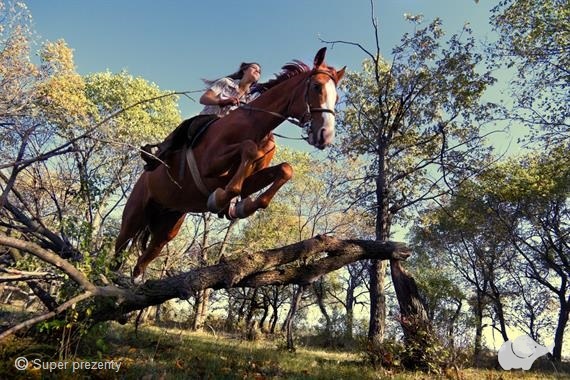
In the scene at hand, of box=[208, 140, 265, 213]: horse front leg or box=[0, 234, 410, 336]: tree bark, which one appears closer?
box=[208, 140, 265, 213]: horse front leg

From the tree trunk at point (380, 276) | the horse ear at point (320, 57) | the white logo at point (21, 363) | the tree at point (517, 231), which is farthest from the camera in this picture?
the tree at point (517, 231)

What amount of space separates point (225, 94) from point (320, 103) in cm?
176

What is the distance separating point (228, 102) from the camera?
5.41 metres

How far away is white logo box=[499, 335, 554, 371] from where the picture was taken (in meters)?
9.01

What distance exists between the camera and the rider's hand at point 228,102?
5.37 m

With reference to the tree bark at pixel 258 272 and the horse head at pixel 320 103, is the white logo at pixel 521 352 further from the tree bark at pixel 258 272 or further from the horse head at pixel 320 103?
the horse head at pixel 320 103

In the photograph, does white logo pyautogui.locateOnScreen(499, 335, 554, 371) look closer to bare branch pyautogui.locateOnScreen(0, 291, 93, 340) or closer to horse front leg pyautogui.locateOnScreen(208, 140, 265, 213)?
horse front leg pyautogui.locateOnScreen(208, 140, 265, 213)

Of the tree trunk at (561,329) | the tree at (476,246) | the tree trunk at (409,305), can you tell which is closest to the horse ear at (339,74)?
the tree trunk at (409,305)

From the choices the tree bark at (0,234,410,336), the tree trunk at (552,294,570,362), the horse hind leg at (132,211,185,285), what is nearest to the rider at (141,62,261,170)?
the horse hind leg at (132,211,185,285)

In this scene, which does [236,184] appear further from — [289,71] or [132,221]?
[132,221]

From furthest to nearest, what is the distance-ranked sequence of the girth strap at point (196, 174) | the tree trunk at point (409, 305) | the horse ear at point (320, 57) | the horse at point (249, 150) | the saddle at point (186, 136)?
1. the tree trunk at point (409, 305)
2. the saddle at point (186, 136)
3. the girth strap at point (196, 174)
4. the horse ear at point (320, 57)
5. the horse at point (249, 150)

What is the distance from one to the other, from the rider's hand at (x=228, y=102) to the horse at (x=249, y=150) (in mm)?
311

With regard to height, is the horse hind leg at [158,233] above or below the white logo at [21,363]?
above

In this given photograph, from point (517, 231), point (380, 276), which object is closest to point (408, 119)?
point (380, 276)
